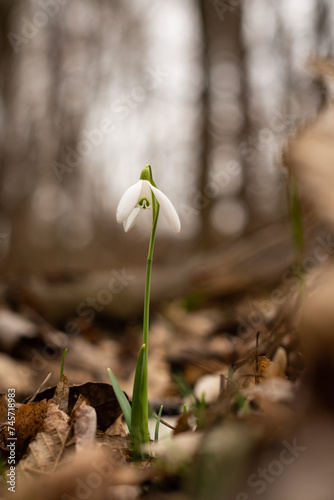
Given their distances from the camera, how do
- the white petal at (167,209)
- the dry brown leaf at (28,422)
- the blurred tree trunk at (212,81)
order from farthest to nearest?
the blurred tree trunk at (212,81), the white petal at (167,209), the dry brown leaf at (28,422)

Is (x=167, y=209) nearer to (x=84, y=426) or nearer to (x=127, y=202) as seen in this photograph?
(x=127, y=202)

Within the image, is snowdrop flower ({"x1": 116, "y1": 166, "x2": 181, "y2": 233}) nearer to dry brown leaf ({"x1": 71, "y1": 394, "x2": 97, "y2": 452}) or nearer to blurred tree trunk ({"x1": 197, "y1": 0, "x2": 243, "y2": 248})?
dry brown leaf ({"x1": 71, "y1": 394, "x2": 97, "y2": 452})

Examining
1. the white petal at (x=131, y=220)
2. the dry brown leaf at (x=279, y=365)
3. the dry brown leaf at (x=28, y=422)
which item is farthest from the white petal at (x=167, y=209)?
the dry brown leaf at (x=28, y=422)

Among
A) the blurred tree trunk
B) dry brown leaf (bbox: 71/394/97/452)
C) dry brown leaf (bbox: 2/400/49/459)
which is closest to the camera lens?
dry brown leaf (bbox: 71/394/97/452)

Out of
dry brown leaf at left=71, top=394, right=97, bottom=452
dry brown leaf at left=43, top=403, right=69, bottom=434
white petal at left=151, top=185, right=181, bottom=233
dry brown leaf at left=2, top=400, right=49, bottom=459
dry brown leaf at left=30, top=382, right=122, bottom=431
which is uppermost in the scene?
white petal at left=151, top=185, right=181, bottom=233

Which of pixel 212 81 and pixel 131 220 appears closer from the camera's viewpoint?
pixel 131 220

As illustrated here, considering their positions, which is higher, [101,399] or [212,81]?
[212,81]

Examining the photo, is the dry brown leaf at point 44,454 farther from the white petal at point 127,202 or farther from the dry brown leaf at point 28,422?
the white petal at point 127,202

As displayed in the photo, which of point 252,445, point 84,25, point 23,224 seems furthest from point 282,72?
point 252,445

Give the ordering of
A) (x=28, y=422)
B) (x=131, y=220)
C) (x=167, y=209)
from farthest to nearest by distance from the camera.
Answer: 1. (x=131, y=220)
2. (x=167, y=209)
3. (x=28, y=422)

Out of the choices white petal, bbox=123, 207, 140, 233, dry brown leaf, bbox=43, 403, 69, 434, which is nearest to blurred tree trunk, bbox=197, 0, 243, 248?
white petal, bbox=123, 207, 140, 233

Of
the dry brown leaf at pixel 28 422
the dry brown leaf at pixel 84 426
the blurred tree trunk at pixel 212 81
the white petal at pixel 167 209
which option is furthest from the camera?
the blurred tree trunk at pixel 212 81

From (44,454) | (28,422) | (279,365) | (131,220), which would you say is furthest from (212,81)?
(44,454)

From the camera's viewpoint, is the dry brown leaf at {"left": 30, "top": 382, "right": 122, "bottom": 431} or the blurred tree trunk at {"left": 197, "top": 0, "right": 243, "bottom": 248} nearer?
the dry brown leaf at {"left": 30, "top": 382, "right": 122, "bottom": 431}
